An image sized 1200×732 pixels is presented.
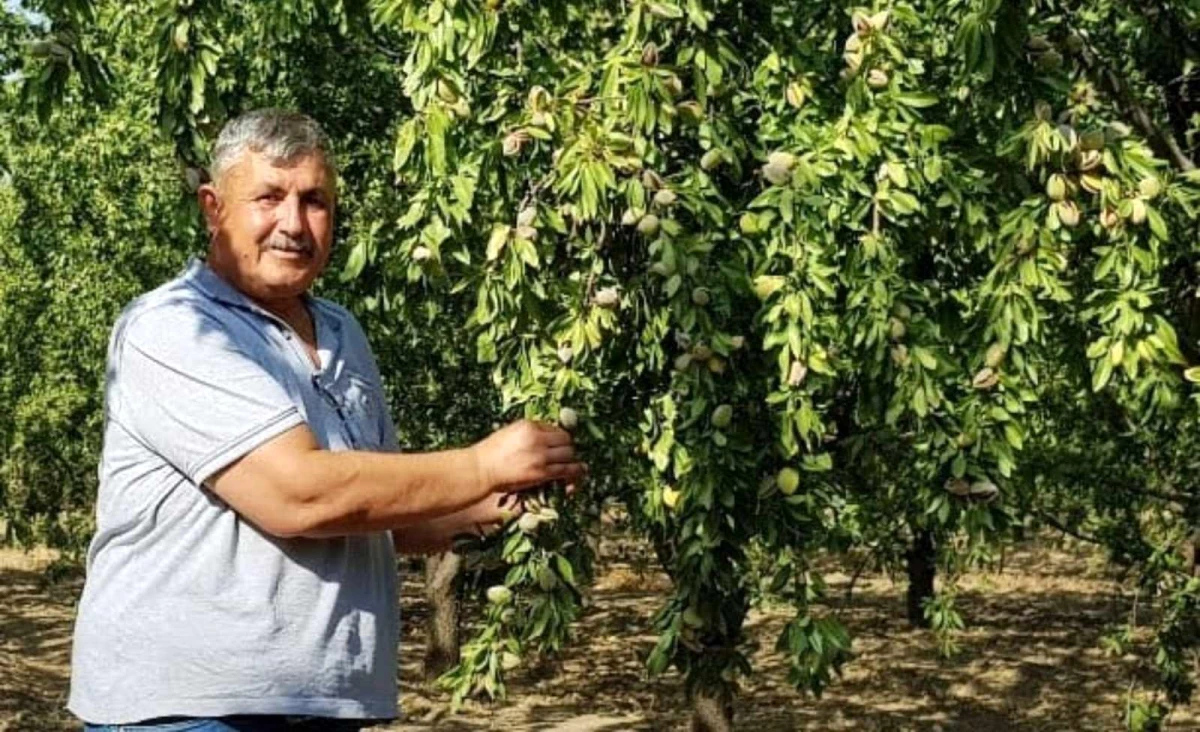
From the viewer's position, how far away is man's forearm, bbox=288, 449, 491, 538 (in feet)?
7.03

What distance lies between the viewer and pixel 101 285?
13.4 metres

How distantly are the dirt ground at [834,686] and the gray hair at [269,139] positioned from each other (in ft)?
28.4

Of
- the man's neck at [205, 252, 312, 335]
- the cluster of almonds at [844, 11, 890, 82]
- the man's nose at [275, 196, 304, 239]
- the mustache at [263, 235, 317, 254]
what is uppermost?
the cluster of almonds at [844, 11, 890, 82]

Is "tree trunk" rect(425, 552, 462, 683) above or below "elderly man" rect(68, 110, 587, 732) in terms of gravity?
below

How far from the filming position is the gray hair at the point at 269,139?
2.34 metres

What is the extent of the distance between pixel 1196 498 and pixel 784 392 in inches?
215

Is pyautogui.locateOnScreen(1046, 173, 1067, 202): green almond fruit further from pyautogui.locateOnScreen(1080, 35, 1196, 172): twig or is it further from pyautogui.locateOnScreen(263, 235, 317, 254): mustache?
pyautogui.locateOnScreen(263, 235, 317, 254): mustache

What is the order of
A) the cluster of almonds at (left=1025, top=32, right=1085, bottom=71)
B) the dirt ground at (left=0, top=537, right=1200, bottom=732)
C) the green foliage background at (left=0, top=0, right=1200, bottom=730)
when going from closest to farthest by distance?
the green foliage background at (left=0, top=0, right=1200, bottom=730) < the cluster of almonds at (left=1025, top=32, right=1085, bottom=71) < the dirt ground at (left=0, top=537, right=1200, bottom=732)

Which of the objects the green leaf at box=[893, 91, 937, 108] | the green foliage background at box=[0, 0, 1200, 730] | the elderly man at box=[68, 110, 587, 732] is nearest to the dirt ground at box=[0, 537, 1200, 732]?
the green foliage background at box=[0, 0, 1200, 730]

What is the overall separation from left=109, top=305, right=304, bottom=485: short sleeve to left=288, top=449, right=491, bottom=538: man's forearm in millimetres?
90

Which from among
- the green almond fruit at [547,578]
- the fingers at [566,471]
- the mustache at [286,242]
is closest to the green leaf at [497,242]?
the green almond fruit at [547,578]

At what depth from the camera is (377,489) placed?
7.11 ft

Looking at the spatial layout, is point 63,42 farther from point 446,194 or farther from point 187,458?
point 187,458

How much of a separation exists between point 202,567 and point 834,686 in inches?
536
